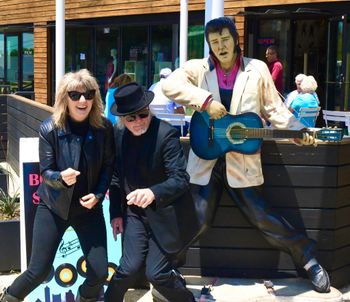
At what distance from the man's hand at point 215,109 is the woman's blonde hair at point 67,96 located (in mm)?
694

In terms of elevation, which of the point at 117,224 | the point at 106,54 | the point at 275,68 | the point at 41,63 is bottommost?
the point at 117,224

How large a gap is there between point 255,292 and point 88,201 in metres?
1.52

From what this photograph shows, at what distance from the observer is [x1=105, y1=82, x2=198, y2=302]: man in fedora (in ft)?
11.5

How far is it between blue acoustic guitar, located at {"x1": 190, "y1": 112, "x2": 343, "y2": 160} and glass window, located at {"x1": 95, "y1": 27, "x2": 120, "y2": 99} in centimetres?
1120

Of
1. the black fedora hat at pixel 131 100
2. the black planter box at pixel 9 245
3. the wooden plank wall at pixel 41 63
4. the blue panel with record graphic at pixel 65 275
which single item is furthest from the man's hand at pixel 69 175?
the wooden plank wall at pixel 41 63

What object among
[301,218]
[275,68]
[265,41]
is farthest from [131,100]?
[265,41]

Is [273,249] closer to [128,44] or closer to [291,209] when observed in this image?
[291,209]

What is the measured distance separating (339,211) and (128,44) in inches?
431

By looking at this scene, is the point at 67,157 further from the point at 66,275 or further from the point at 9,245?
the point at 9,245

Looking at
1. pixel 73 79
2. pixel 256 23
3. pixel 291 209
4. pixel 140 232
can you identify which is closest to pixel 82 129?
pixel 73 79

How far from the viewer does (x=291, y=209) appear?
4.49m

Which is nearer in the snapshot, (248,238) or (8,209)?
(248,238)

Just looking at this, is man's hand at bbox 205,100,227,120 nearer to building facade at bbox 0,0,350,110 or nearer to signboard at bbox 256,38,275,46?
building facade at bbox 0,0,350,110

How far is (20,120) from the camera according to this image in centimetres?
847
